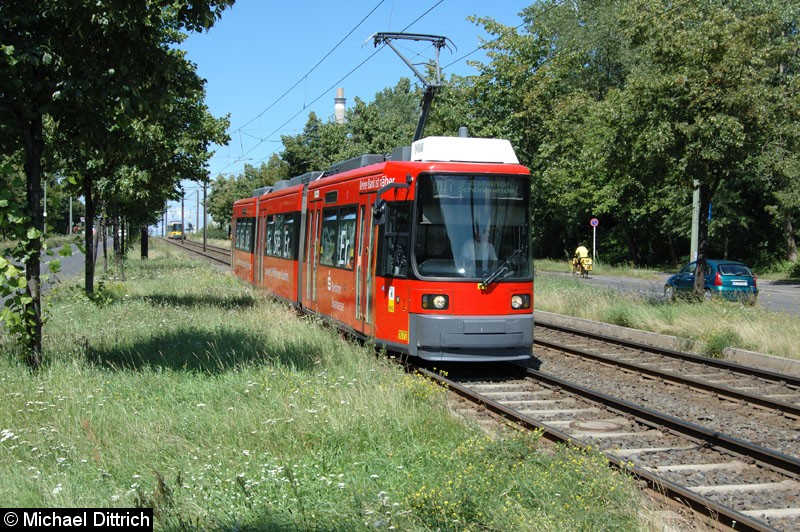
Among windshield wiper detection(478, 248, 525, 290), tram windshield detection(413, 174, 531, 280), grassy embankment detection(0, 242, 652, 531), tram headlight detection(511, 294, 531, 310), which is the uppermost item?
tram windshield detection(413, 174, 531, 280)

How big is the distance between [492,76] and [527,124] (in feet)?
6.49

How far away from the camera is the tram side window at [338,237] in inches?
527

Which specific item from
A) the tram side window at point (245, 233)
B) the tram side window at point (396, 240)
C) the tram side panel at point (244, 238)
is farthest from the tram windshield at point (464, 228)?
the tram side window at point (245, 233)

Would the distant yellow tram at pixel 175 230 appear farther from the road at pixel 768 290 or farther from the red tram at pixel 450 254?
the red tram at pixel 450 254

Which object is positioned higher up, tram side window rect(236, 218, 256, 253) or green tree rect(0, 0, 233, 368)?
green tree rect(0, 0, 233, 368)

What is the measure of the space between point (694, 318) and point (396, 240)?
7.18 metres

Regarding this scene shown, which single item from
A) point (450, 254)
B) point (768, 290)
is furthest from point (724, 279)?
point (450, 254)

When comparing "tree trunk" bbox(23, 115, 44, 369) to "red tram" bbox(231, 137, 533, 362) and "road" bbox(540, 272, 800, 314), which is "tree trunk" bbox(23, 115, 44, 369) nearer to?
"red tram" bbox(231, 137, 533, 362)

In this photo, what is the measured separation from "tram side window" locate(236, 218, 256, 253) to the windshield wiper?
14780 millimetres

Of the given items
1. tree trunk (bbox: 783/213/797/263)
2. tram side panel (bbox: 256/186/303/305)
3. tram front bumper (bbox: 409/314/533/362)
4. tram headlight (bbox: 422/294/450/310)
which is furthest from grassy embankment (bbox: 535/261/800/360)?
tree trunk (bbox: 783/213/797/263)

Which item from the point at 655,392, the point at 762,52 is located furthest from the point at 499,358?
the point at 762,52

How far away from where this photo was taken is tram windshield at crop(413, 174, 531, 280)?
36.0 feet

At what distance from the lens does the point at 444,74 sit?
31.8 metres

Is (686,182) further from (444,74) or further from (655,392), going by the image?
(444,74)
